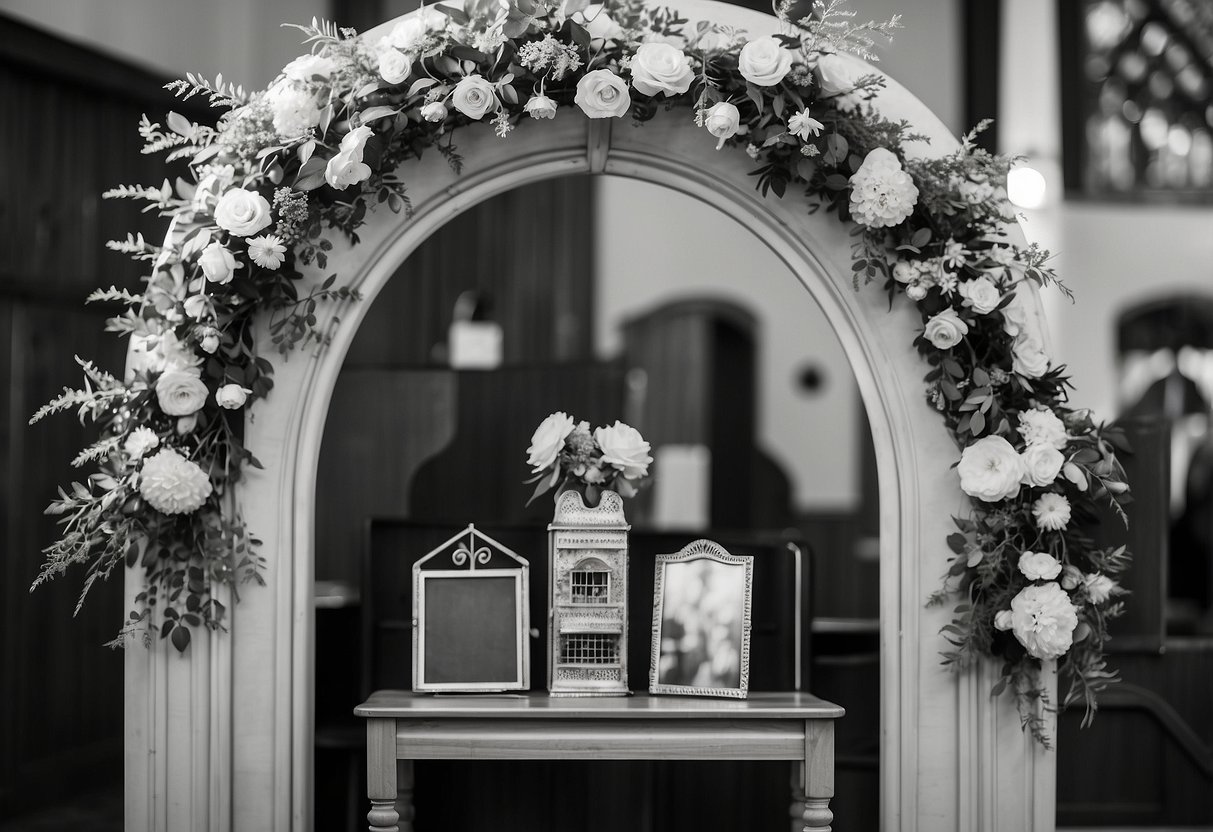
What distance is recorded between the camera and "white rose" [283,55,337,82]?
316 cm

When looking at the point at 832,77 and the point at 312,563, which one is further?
A: the point at 312,563

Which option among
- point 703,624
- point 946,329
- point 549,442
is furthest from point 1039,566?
point 549,442

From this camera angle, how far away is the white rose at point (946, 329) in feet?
10.3

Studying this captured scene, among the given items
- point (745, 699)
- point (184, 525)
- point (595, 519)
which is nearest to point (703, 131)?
point (595, 519)

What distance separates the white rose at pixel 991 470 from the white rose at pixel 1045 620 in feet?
0.85

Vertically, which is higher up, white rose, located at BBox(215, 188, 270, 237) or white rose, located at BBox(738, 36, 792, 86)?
white rose, located at BBox(738, 36, 792, 86)

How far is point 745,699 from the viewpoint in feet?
10.4

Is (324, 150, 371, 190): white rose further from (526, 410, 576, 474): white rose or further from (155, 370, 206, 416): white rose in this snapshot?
(526, 410, 576, 474): white rose

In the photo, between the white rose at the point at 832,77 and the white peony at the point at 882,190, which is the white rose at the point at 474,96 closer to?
the white rose at the point at 832,77

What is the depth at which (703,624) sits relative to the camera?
10.6ft

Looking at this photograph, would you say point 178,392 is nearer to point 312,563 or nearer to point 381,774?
point 312,563

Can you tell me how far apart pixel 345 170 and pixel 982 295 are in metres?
1.63

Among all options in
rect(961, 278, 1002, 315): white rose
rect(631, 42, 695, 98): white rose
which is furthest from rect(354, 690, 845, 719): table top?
rect(631, 42, 695, 98): white rose

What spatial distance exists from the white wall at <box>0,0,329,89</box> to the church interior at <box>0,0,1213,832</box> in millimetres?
20
